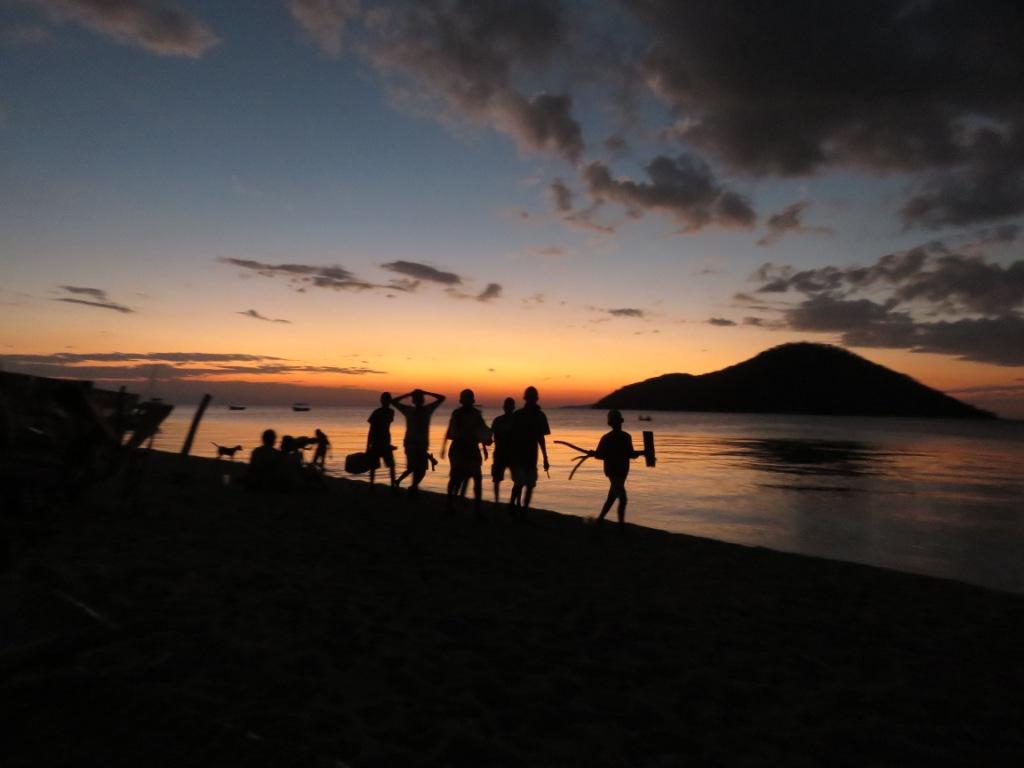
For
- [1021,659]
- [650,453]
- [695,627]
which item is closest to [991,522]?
[650,453]

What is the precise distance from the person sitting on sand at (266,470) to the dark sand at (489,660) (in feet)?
14.9

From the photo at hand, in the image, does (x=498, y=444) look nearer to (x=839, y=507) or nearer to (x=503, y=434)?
(x=503, y=434)

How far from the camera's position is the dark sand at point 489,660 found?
11.7 feet

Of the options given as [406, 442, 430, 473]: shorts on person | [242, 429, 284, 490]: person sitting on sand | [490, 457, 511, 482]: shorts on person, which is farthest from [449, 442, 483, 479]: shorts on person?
[242, 429, 284, 490]: person sitting on sand

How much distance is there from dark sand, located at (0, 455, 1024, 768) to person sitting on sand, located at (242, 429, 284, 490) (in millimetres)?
4549

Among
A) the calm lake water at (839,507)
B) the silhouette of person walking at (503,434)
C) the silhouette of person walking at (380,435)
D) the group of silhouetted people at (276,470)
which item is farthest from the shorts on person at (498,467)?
the calm lake water at (839,507)

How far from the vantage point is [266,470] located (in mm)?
14258

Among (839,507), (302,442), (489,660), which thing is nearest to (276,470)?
(302,442)

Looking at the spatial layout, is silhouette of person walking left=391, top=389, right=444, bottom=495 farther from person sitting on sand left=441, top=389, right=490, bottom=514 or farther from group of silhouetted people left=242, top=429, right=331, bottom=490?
group of silhouetted people left=242, top=429, right=331, bottom=490

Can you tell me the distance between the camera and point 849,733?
4152mm

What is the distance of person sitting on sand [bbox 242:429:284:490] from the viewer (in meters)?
14.2

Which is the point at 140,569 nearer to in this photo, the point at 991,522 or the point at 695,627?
the point at 695,627

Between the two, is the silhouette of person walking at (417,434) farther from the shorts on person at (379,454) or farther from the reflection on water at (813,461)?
the reflection on water at (813,461)

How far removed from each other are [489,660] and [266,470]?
10.8m
